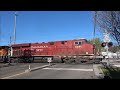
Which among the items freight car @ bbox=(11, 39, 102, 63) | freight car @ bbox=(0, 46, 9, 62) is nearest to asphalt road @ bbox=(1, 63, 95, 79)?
freight car @ bbox=(11, 39, 102, 63)

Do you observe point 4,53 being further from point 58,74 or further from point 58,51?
point 58,74

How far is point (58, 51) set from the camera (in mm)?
47531

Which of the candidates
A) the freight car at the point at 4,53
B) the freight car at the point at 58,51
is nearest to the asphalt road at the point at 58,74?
the freight car at the point at 58,51

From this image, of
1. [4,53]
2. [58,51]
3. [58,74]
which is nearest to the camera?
[58,74]

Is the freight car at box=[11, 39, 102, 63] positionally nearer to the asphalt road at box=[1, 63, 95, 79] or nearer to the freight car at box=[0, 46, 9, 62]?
the freight car at box=[0, 46, 9, 62]

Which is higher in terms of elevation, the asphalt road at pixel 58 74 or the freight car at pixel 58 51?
the freight car at pixel 58 51

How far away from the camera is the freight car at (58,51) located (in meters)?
44.9

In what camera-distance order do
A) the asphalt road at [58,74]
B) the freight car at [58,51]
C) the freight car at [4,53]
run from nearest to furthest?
1. the asphalt road at [58,74]
2. the freight car at [58,51]
3. the freight car at [4,53]

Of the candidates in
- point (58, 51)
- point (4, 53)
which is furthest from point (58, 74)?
point (4, 53)

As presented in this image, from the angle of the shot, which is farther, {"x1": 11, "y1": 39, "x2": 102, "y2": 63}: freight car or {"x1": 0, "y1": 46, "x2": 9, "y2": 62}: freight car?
{"x1": 0, "y1": 46, "x2": 9, "y2": 62}: freight car

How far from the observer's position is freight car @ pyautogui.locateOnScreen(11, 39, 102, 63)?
44.9 meters

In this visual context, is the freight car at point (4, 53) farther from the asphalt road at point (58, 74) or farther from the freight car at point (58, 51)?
the asphalt road at point (58, 74)
